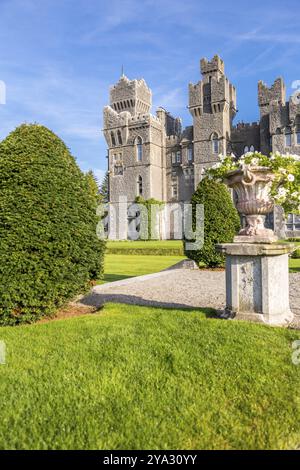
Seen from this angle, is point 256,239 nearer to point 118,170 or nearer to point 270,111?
point 270,111

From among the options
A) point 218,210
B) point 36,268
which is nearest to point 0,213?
point 36,268

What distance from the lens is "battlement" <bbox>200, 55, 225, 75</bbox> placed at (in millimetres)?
39406

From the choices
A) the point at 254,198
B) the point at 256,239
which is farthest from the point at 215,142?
the point at 256,239

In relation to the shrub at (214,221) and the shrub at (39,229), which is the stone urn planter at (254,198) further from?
the shrub at (214,221)

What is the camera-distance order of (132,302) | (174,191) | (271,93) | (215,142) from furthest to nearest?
(174,191), (215,142), (271,93), (132,302)

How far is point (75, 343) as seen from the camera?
165 inches

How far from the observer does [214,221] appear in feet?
41.8

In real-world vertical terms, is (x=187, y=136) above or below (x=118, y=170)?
above

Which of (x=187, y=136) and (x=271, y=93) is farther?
(x=187, y=136)

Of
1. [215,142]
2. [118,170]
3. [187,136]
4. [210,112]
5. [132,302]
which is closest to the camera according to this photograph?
[132,302]

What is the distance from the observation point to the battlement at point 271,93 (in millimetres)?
35875

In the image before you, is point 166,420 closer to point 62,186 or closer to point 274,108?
point 62,186

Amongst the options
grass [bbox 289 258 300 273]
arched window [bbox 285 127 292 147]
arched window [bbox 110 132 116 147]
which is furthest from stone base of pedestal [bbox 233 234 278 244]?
arched window [bbox 110 132 116 147]

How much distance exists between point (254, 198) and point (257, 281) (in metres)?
1.23
